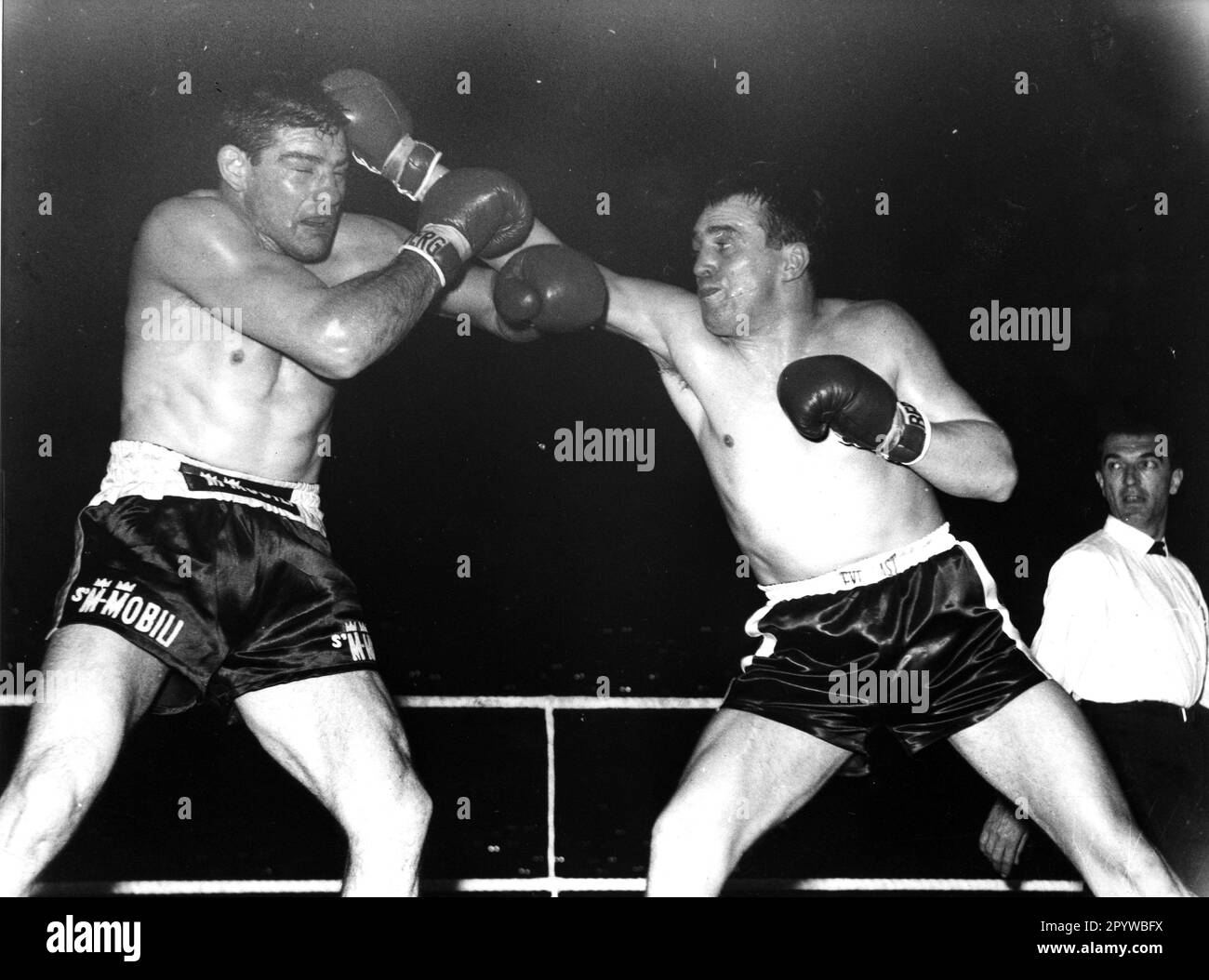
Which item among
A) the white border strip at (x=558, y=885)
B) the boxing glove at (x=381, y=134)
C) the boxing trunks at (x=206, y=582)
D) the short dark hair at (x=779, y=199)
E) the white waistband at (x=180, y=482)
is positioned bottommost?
the white border strip at (x=558, y=885)

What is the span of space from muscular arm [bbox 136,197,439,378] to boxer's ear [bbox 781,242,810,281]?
2.65 feet

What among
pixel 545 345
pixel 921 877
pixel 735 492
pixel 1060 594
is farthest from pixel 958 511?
pixel 545 345

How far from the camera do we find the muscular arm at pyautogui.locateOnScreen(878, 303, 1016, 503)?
2.50 metres

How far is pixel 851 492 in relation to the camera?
8.33 feet

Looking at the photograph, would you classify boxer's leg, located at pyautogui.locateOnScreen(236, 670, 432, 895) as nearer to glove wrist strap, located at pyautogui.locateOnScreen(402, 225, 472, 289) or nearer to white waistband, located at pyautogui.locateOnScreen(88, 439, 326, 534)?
white waistband, located at pyautogui.locateOnScreen(88, 439, 326, 534)

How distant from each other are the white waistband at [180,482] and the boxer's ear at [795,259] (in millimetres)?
1207

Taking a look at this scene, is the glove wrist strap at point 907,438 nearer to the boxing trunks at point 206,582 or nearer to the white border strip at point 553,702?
the white border strip at point 553,702

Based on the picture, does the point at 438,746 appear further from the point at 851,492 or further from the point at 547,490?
the point at 851,492

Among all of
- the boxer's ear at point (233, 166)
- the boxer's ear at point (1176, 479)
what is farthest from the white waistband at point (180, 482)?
the boxer's ear at point (1176, 479)

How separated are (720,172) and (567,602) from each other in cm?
107

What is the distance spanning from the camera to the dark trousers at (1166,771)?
2.63 m

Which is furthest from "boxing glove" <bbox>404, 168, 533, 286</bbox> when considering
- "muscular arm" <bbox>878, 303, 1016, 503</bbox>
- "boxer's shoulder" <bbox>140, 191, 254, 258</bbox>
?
"muscular arm" <bbox>878, 303, 1016, 503</bbox>

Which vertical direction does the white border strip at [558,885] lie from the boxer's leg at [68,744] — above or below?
below

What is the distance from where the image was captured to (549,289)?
257cm
